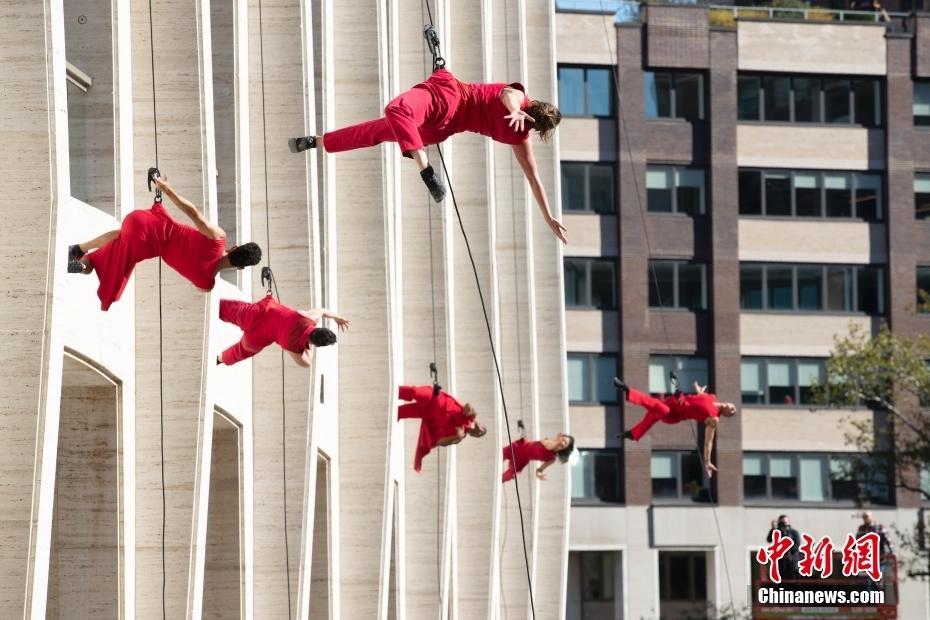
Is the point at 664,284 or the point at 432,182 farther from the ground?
the point at 664,284

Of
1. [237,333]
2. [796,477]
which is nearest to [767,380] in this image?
[796,477]

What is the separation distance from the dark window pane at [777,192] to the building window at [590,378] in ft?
23.0

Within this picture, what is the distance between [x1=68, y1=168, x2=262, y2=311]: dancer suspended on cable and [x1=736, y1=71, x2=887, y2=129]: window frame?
160ft

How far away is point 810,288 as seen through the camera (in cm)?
6425

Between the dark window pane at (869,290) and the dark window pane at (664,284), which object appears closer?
the dark window pane at (664,284)

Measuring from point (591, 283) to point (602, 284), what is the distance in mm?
420

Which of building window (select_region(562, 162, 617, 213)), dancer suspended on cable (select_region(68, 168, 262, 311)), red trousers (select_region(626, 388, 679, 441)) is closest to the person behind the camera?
dancer suspended on cable (select_region(68, 168, 262, 311))

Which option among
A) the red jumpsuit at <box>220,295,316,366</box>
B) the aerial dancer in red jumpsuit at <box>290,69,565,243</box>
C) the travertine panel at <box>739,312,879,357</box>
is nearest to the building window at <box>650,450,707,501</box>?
the travertine panel at <box>739,312,879,357</box>

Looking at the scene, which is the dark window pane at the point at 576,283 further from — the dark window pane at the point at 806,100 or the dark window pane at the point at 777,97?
the dark window pane at the point at 806,100

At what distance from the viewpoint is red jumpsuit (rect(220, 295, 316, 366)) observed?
62.3ft

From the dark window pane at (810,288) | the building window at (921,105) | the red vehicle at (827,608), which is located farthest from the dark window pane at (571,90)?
the red vehicle at (827,608)

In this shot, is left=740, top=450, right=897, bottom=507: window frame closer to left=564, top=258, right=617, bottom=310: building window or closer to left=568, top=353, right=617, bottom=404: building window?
left=568, top=353, right=617, bottom=404: building window

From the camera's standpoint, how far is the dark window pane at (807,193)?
64.2 metres

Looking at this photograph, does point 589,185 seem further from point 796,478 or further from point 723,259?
point 796,478
